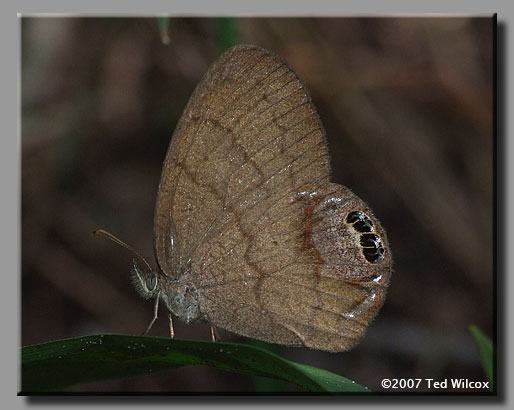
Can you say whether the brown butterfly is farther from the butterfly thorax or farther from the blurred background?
the blurred background

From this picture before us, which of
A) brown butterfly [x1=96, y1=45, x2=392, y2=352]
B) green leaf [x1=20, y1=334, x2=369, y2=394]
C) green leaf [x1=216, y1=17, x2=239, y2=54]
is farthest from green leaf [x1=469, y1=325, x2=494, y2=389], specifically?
green leaf [x1=216, y1=17, x2=239, y2=54]

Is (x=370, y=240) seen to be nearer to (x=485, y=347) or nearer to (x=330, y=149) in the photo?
(x=485, y=347)

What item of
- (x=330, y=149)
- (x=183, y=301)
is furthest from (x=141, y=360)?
(x=330, y=149)

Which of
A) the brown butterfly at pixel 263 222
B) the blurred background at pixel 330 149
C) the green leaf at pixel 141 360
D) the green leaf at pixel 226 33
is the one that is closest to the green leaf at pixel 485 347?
the brown butterfly at pixel 263 222

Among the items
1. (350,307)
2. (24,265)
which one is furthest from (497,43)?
(24,265)

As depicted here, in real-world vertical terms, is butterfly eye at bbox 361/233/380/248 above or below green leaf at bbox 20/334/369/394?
above

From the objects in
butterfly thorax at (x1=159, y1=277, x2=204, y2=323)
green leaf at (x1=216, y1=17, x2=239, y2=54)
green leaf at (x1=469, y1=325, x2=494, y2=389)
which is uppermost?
green leaf at (x1=216, y1=17, x2=239, y2=54)

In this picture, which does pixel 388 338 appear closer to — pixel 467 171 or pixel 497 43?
pixel 467 171

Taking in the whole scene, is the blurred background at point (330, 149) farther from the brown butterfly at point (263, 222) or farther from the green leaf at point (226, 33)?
the brown butterfly at point (263, 222)
